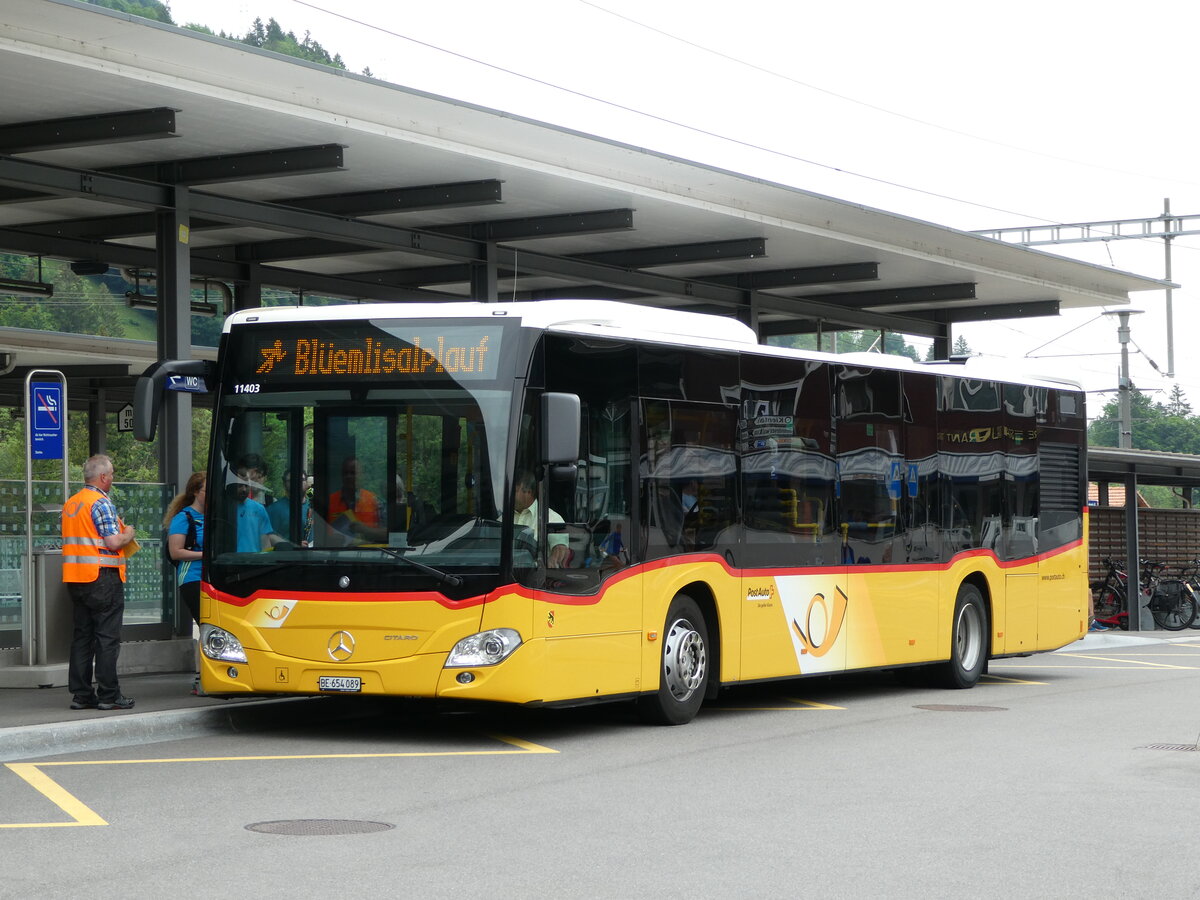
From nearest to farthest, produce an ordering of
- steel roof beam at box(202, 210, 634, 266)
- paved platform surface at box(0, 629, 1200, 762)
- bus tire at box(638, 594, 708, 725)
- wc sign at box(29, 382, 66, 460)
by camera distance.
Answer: paved platform surface at box(0, 629, 1200, 762), bus tire at box(638, 594, 708, 725), wc sign at box(29, 382, 66, 460), steel roof beam at box(202, 210, 634, 266)

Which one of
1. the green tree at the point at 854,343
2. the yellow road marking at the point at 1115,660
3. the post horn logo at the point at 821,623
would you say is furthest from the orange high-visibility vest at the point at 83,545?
the yellow road marking at the point at 1115,660

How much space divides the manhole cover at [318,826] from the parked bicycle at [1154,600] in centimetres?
2814

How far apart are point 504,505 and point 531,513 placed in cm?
25

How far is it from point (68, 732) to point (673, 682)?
4399 millimetres

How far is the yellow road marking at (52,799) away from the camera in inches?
332

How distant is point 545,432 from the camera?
11.6 metres

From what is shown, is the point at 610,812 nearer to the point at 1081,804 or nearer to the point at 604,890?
the point at 604,890

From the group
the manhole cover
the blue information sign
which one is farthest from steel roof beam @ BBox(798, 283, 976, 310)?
the manhole cover

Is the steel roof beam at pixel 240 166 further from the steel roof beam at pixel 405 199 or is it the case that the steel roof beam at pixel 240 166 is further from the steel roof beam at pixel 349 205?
the steel roof beam at pixel 405 199

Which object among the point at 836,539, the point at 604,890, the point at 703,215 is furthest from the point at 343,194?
the point at 604,890

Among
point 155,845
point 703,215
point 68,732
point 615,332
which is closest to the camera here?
point 155,845

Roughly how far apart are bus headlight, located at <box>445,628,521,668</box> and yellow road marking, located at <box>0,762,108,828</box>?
8.80ft

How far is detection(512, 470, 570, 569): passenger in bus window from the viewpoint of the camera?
11562mm

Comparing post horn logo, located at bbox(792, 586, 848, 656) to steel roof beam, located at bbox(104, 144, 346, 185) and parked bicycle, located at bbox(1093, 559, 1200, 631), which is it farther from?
parked bicycle, located at bbox(1093, 559, 1200, 631)
